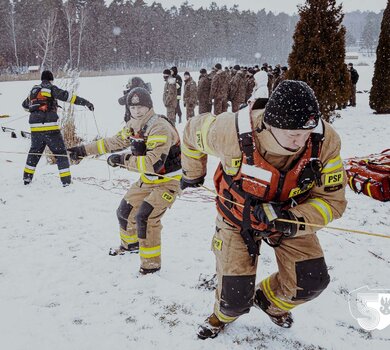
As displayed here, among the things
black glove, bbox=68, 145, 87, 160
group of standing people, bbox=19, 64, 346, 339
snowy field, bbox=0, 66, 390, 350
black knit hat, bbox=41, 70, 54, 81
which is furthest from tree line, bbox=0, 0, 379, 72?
group of standing people, bbox=19, 64, 346, 339

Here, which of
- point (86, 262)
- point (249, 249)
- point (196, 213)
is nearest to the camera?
point (249, 249)

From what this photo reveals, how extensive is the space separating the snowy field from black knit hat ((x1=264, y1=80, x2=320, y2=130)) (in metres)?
1.68

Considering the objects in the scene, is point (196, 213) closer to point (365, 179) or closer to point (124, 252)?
point (124, 252)

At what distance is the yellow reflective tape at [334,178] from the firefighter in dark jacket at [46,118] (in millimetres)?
5032

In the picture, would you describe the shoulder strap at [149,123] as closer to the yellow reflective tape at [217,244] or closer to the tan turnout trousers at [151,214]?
the tan turnout trousers at [151,214]

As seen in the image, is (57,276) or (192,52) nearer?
(57,276)

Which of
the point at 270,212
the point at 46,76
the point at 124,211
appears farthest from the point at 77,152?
the point at 46,76

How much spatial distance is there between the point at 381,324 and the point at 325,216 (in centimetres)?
120

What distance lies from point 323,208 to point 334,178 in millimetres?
216

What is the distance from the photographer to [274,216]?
7.68 feet

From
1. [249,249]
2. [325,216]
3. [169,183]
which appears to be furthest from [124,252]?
[325,216]

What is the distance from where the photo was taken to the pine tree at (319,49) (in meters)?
10.5

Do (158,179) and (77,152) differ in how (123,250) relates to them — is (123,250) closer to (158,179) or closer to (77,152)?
(158,179)

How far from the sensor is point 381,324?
293 cm
